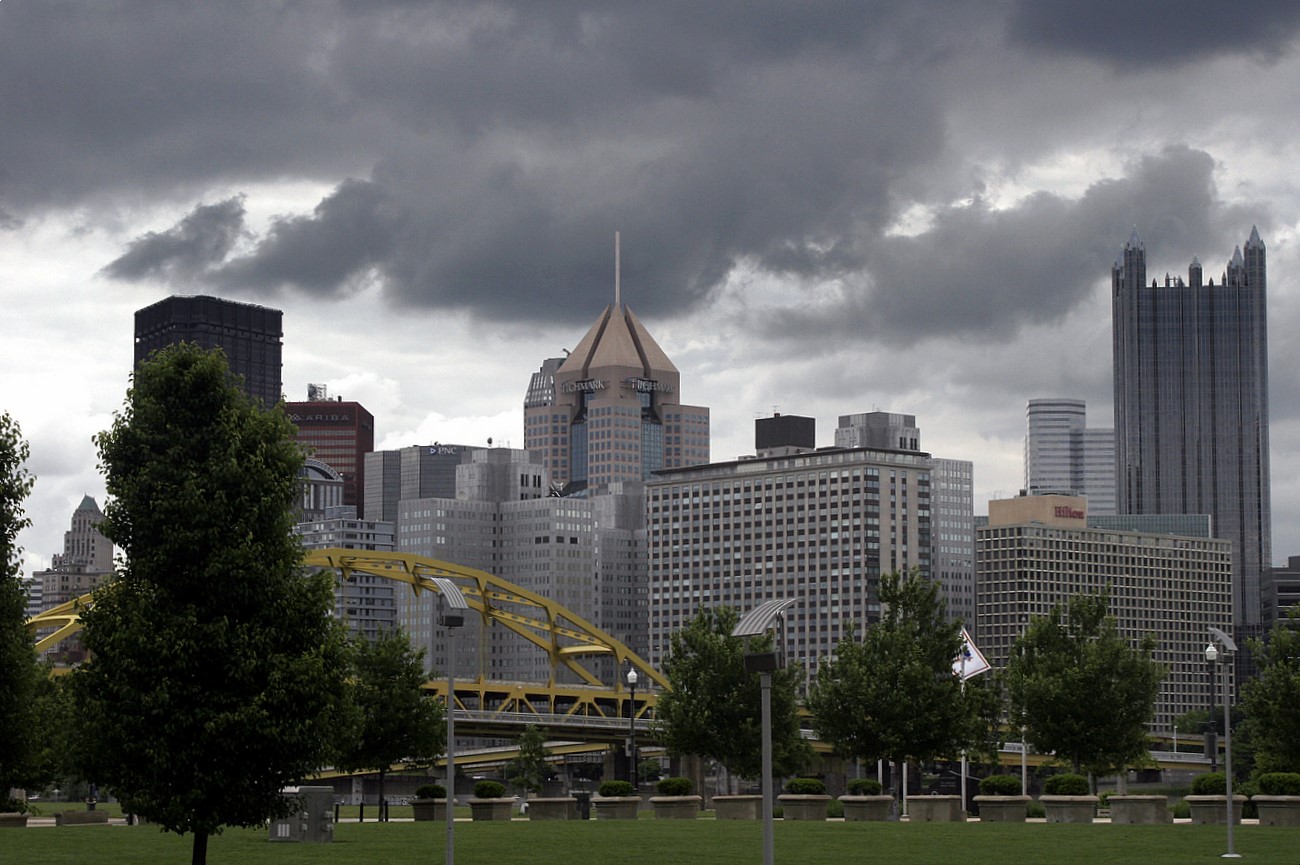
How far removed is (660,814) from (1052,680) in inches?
681

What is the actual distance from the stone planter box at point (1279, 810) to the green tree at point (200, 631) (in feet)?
93.5

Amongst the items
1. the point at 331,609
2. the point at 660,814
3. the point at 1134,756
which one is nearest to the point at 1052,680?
the point at 1134,756

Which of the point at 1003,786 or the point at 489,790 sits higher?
the point at 1003,786

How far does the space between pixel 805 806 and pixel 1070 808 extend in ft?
32.5

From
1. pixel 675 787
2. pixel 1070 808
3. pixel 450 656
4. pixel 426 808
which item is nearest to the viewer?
pixel 450 656

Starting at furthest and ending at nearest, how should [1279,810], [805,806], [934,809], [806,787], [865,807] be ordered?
[806,787], [805,806], [865,807], [934,809], [1279,810]

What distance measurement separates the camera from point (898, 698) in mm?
75062

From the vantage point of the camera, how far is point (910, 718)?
247ft

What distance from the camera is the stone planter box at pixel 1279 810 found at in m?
55.1

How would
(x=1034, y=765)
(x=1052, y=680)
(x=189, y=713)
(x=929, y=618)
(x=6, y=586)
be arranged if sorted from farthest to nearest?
(x=1034, y=765) → (x=929, y=618) → (x=1052, y=680) → (x=6, y=586) → (x=189, y=713)

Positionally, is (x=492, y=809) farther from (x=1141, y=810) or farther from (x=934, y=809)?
(x=1141, y=810)

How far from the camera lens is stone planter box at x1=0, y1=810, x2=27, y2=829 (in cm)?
6962

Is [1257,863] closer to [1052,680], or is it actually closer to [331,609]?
[331,609]

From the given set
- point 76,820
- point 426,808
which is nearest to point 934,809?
point 426,808
